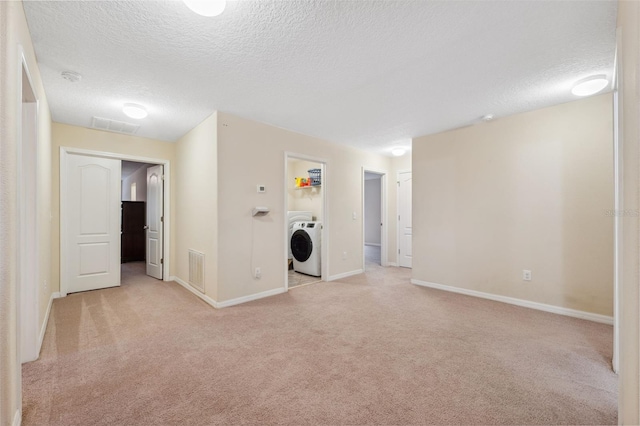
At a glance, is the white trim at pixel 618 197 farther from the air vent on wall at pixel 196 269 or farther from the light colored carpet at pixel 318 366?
the air vent on wall at pixel 196 269

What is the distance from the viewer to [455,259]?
399 centimetres

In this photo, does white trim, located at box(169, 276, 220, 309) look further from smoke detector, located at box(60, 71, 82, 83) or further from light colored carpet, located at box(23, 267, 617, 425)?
smoke detector, located at box(60, 71, 82, 83)

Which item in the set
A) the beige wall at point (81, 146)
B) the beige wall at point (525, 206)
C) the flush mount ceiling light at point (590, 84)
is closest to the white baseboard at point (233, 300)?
the beige wall at point (81, 146)

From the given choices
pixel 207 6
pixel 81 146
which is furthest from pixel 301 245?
pixel 207 6

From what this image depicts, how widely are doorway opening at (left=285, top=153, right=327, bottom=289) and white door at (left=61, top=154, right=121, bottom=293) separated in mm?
2718

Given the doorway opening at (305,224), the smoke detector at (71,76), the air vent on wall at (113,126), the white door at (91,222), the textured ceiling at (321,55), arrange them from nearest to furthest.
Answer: the textured ceiling at (321,55)
the smoke detector at (71,76)
the air vent on wall at (113,126)
the white door at (91,222)
the doorway opening at (305,224)

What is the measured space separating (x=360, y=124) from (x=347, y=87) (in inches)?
46.1

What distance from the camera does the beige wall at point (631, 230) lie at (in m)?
1.01

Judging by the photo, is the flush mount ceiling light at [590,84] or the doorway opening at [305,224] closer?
the flush mount ceiling light at [590,84]

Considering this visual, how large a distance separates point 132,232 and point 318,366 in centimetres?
637

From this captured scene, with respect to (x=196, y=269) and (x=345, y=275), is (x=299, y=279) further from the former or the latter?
(x=196, y=269)

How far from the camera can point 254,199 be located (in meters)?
3.70

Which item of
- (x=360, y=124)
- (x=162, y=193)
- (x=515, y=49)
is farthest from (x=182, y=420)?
(x=162, y=193)

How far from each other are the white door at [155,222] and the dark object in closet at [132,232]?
181 centimetres
